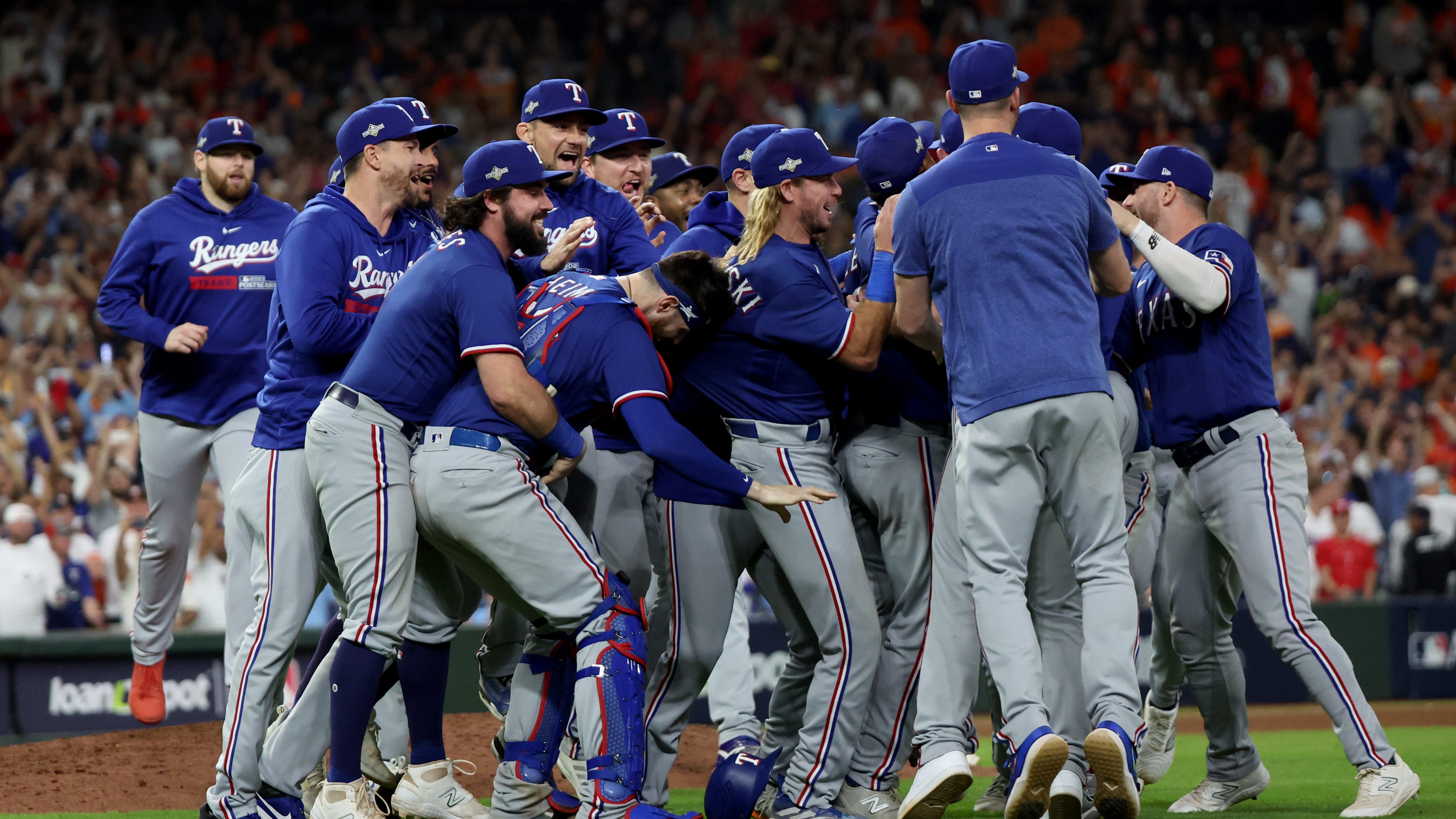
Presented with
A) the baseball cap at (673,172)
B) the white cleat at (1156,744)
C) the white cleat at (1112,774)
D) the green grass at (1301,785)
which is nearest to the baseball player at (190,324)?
the green grass at (1301,785)

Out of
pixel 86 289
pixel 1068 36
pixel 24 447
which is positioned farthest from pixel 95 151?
pixel 1068 36

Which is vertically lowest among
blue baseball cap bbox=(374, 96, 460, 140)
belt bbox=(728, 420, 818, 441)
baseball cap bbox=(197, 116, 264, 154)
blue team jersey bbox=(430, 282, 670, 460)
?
A: belt bbox=(728, 420, 818, 441)

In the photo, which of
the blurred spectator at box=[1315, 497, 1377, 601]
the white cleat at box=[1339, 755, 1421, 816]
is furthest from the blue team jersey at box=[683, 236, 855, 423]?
the blurred spectator at box=[1315, 497, 1377, 601]

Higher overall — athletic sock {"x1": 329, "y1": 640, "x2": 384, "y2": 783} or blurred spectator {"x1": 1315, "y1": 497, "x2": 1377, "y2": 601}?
athletic sock {"x1": 329, "y1": 640, "x2": 384, "y2": 783}

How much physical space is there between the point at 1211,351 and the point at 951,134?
1.34 meters

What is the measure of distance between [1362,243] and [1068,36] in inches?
183

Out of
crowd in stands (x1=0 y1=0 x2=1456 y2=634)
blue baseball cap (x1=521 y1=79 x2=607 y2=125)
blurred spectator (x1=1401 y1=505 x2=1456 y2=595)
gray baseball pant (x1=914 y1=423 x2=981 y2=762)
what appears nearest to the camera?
gray baseball pant (x1=914 y1=423 x2=981 y2=762)

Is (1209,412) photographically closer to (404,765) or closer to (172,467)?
(404,765)

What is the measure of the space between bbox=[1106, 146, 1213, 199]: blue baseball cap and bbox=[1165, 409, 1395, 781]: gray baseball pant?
94 cm

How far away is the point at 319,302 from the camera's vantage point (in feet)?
17.3

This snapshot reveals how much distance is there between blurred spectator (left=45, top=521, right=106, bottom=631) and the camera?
1072 cm

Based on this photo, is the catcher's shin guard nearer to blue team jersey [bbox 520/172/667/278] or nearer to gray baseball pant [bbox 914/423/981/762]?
gray baseball pant [bbox 914/423/981/762]

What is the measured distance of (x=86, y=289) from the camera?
14.1m

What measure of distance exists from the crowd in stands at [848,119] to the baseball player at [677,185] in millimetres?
6018
